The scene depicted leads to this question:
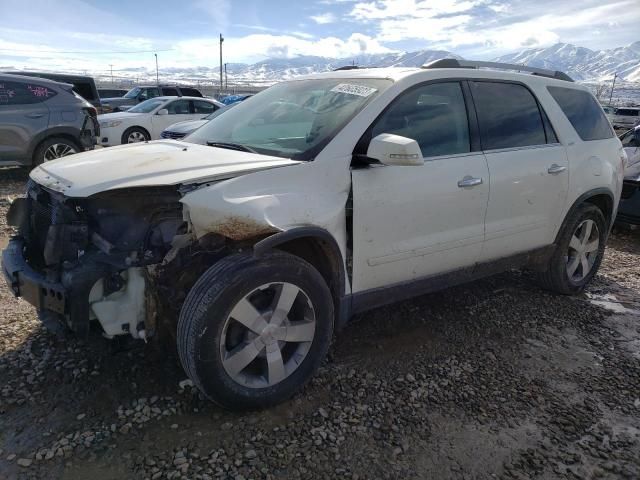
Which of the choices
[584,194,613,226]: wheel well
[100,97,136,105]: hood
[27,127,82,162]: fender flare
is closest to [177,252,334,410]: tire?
[584,194,613,226]: wheel well

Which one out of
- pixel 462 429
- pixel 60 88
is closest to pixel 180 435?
pixel 462 429

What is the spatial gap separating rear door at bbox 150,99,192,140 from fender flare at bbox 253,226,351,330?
1131cm

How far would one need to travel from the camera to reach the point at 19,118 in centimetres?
807

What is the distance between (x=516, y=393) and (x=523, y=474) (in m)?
0.69

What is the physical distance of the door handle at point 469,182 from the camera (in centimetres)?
324

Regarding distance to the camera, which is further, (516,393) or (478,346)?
(478,346)

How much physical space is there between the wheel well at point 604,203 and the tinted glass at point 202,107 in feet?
38.1

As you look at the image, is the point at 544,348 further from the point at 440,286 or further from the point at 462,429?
the point at 462,429

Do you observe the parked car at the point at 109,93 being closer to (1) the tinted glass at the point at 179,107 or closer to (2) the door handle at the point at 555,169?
(1) the tinted glass at the point at 179,107

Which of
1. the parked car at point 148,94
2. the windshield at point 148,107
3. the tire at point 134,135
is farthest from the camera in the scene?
the parked car at point 148,94

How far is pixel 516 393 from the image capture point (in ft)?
9.74

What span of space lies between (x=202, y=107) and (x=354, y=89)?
1185 centimetres

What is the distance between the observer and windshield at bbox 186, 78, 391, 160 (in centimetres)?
296

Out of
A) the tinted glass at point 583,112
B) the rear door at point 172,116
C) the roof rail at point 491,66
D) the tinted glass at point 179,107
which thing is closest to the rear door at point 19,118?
the rear door at point 172,116
